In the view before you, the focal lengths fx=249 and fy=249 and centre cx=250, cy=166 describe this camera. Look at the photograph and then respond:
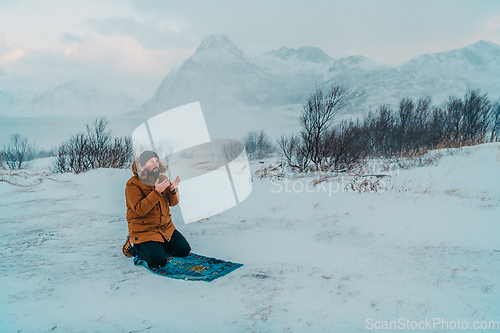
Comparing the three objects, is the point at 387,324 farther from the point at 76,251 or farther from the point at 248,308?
the point at 76,251

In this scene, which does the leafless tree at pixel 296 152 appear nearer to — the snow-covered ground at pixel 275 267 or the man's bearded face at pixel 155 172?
the snow-covered ground at pixel 275 267

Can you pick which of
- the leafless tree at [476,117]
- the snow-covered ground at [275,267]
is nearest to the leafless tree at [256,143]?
the leafless tree at [476,117]

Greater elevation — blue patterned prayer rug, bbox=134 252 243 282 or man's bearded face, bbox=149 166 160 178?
man's bearded face, bbox=149 166 160 178

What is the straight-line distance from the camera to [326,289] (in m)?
2.91

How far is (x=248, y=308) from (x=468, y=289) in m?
2.57

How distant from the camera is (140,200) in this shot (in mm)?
3178

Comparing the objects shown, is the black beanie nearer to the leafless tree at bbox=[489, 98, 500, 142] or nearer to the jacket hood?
the jacket hood

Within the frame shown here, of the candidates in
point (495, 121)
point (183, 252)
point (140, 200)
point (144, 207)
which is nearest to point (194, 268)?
point (183, 252)

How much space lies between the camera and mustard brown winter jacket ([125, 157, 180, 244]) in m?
3.09

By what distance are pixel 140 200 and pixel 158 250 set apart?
27.6 inches

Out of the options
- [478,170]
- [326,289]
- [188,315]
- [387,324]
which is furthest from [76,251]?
[478,170]

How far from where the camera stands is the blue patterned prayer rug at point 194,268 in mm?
2990

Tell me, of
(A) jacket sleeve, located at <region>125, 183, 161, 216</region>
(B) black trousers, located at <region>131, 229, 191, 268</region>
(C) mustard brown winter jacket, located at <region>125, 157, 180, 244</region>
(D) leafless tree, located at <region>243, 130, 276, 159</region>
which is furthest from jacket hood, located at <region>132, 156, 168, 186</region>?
(D) leafless tree, located at <region>243, 130, 276, 159</region>

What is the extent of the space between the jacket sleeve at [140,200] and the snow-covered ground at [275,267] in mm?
814
